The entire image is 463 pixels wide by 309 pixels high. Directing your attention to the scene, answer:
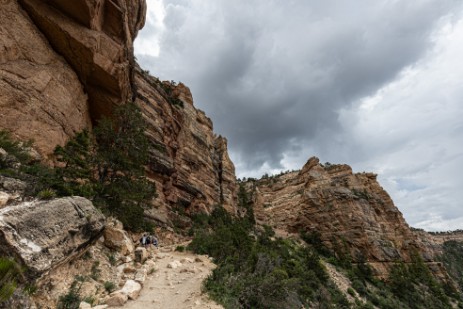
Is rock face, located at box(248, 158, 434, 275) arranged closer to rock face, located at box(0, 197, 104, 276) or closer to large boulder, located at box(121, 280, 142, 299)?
large boulder, located at box(121, 280, 142, 299)

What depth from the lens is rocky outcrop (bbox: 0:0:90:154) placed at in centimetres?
1320

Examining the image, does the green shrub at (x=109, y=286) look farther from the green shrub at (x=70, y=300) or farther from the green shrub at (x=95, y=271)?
the green shrub at (x=70, y=300)

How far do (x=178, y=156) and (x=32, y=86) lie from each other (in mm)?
17803

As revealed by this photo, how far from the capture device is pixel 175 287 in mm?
8969

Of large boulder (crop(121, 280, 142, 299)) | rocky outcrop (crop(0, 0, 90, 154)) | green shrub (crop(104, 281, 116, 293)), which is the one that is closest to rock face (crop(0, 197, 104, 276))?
green shrub (crop(104, 281, 116, 293))

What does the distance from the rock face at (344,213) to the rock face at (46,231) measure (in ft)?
133

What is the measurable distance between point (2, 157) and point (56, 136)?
6.32 meters

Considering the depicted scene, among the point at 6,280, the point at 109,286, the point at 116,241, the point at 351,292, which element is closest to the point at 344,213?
the point at 351,292

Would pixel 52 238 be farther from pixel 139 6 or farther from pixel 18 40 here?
pixel 139 6

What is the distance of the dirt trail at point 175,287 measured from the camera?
289 inches

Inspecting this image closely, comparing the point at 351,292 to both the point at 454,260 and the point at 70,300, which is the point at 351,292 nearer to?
the point at 70,300

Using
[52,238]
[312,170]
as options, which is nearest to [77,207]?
[52,238]

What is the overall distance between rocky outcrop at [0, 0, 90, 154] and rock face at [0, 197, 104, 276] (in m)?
9.23

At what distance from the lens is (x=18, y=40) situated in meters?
14.5
